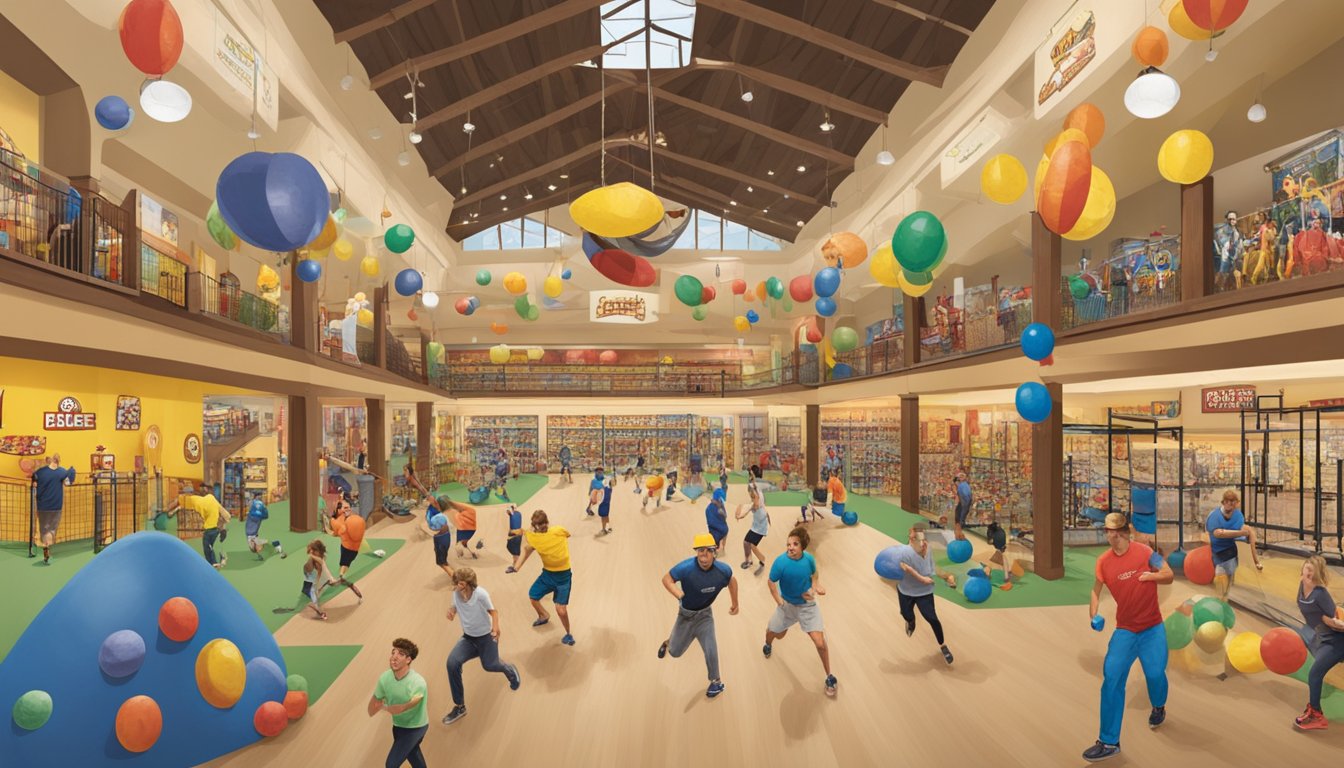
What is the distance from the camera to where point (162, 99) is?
4855mm

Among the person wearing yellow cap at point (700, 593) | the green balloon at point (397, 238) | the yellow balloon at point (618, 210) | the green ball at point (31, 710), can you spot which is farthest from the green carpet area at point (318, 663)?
the green balloon at point (397, 238)

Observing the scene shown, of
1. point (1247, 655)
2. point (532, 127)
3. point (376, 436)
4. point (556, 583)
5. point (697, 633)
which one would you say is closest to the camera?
point (1247, 655)

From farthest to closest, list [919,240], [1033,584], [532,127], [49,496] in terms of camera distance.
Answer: [532,127] → [1033,584] → [49,496] → [919,240]

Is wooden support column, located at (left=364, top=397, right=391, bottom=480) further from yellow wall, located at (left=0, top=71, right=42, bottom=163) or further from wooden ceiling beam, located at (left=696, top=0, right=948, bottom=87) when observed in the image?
wooden ceiling beam, located at (left=696, top=0, right=948, bottom=87)

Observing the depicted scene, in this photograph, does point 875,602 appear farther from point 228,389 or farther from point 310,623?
point 228,389

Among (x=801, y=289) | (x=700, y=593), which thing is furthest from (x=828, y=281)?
(x=700, y=593)

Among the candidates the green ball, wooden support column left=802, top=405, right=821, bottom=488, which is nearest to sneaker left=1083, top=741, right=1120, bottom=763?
the green ball

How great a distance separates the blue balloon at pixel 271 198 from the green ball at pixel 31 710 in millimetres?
3176

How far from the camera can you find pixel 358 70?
11.8 metres

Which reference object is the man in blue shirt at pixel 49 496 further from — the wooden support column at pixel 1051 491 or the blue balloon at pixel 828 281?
the wooden support column at pixel 1051 491

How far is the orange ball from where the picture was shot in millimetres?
4270

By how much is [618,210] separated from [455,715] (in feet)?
14.5

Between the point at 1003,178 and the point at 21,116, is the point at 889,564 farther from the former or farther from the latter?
the point at 21,116

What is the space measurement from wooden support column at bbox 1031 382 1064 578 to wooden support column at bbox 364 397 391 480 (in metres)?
14.0
